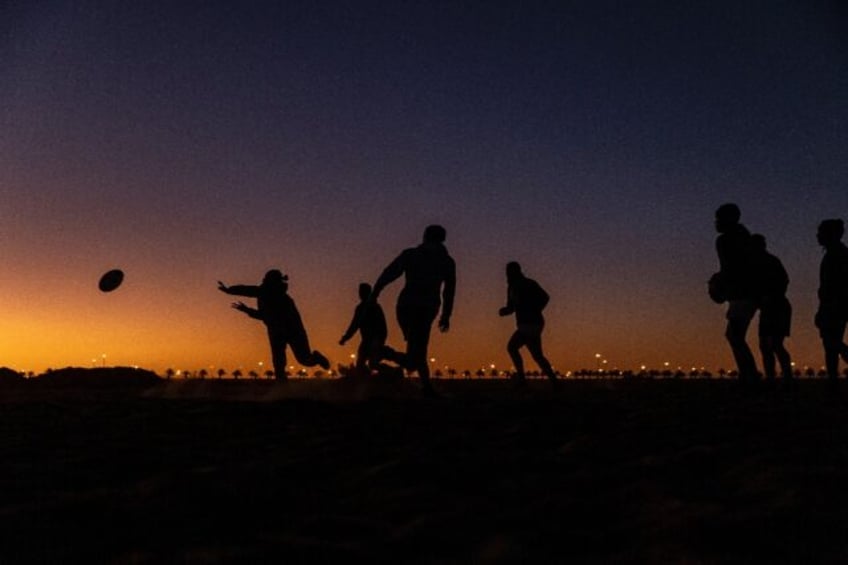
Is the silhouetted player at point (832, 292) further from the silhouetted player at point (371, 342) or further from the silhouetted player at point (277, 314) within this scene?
the silhouetted player at point (277, 314)

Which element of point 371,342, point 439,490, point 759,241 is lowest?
point 439,490

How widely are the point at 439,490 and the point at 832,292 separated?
6689mm

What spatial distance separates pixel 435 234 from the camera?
348 inches

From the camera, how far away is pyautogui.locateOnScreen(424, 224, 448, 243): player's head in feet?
28.9

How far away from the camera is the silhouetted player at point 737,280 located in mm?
8047

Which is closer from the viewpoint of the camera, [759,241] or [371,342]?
[759,241]

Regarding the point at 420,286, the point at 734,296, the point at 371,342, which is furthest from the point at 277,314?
→ the point at 734,296

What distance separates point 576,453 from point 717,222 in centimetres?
528

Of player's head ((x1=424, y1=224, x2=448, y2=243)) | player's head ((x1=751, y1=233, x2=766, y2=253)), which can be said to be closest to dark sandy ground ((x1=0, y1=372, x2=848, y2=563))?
player's head ((x1=424, y1=224, x2=448, y2=243))

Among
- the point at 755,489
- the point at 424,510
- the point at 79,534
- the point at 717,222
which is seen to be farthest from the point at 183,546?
the point at 717,222

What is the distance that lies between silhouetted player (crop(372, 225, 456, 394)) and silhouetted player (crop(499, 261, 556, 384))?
254cm

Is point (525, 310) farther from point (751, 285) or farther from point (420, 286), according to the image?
point (751, 285)

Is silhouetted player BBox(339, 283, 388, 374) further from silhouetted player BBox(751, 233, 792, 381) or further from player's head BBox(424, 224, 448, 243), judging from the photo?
silhouetted player BBox(751, 233, 792, 381)

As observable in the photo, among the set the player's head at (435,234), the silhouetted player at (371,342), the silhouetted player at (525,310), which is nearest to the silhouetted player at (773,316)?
the silhouetted player at (525,310)
